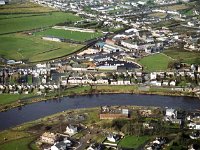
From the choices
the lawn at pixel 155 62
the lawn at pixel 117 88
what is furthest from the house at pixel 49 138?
the lawn at pixel 155 62

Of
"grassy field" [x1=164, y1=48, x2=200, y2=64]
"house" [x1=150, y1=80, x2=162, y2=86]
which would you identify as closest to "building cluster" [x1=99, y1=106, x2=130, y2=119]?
"house" [x1=150, y1=80, x2=162, y2=86]

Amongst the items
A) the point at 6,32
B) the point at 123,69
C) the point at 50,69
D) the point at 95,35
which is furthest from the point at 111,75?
the point at 6,32

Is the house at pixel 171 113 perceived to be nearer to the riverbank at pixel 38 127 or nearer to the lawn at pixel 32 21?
the riverbank at pixel 38 127

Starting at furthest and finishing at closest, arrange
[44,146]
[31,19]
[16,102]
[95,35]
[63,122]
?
[31,19]
[95,35]
[16,102]
[63,122]
[44,146]

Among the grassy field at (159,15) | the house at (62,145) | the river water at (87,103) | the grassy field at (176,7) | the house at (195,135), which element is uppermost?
the grassy field at (176,7)

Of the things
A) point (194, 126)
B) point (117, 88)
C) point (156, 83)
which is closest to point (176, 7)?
point (156, 83)

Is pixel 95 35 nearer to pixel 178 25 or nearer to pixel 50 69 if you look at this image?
pixel 178 25

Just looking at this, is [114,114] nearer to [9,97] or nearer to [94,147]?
[94,147]
